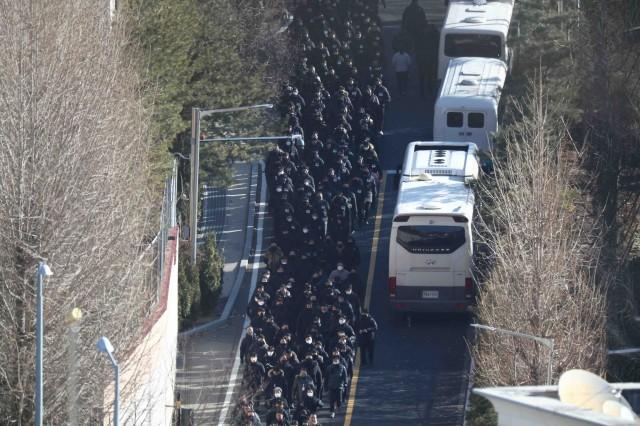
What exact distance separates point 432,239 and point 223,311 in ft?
17.7

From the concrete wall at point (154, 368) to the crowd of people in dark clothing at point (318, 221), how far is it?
1453mm

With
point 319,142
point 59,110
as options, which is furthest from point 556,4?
point 59,110

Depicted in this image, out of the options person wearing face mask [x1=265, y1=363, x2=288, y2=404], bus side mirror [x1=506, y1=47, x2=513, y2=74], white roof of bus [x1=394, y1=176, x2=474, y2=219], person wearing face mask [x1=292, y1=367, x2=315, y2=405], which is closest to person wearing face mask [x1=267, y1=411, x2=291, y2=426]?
person wearing face mask [x1=292, y1=367, x2=315, y2=405]

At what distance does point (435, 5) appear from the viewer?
65.7 meters

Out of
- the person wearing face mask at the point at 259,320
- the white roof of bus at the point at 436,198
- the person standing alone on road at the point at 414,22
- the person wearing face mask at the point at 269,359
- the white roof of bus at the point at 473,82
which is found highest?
the white roof of bus at the point at 473,82

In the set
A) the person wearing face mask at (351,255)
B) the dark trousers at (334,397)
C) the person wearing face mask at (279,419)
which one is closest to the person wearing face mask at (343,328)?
the dark trousers at (334,397)

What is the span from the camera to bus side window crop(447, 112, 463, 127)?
45.8 m

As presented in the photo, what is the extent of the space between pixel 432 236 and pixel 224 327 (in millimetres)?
5080

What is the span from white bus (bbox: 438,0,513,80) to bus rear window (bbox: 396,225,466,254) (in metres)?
13.2

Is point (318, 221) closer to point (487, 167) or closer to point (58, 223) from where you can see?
point (487, 167)

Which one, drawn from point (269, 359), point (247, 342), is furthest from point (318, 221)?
point (269, 359)

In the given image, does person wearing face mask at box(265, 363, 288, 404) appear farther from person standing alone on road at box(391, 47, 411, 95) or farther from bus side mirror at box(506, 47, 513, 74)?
person standing alone on road at box(391, 47, 411, 95)

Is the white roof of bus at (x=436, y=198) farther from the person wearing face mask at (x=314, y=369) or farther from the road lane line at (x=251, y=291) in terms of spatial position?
the person wearing face mask at (x=314, y=369)

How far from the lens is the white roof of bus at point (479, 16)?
2019 inches
